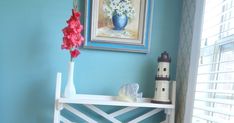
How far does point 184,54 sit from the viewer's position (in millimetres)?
1511

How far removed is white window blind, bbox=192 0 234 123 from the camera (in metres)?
1.11

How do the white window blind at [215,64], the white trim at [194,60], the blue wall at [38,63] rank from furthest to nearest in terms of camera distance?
1. the blue wall at [38,63]
2. the white trim at [194,60]
3. the white window blind at [215,64]

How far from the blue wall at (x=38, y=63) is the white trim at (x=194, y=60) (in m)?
0.45

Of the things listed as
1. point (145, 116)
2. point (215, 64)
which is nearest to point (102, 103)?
point (145, 116)

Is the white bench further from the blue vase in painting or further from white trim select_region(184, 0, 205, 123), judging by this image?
the blue vase in painting

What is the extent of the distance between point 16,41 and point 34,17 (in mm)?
193

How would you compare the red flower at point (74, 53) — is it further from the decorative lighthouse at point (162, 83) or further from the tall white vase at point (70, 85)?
the decorative lighthouse at point (162, 83)

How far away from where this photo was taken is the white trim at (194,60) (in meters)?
1.27

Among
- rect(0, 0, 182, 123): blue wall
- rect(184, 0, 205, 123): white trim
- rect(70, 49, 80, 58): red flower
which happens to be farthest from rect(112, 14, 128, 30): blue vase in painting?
rect(184, 0, 205, 123): white trim

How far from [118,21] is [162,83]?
19.2 inches

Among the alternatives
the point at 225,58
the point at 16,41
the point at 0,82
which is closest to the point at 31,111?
the point at 0,82

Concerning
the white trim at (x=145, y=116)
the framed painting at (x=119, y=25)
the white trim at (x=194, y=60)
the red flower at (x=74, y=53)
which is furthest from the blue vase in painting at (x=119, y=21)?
the white trim at (x=145, y=116)

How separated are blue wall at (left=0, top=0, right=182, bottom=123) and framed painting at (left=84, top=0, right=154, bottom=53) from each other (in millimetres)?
68

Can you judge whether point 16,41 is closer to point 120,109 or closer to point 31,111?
point 31,111
